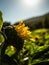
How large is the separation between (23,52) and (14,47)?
415 millimetres

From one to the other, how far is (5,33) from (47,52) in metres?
0.47

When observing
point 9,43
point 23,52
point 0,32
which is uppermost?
point 0,32

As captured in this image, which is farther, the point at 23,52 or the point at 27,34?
the point at 23,52

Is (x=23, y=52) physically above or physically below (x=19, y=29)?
below

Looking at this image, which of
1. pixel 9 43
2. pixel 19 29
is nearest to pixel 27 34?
pixel 19 29

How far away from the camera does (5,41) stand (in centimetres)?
227

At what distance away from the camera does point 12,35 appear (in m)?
2.35

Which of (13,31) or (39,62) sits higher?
(13,31)

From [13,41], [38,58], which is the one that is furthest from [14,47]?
[38,58]

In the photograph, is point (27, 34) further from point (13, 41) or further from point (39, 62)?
point (39, 62)

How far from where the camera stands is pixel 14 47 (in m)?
2.48

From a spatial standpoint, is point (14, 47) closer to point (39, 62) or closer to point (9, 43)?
point (9, 43)

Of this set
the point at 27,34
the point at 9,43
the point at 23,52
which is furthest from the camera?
the point at 23,52

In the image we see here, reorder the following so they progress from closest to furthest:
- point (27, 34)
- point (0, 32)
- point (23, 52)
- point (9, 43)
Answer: point (0, 32)
point (9, 43)
point (27, 34)
point (23, 52)
